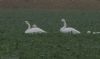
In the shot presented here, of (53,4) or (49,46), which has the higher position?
(53,4)

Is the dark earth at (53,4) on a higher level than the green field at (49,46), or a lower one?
higher

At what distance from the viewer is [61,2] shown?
47.1m

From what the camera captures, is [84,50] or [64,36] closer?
[84,50]

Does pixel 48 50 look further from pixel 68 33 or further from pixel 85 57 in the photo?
pixel 68 33

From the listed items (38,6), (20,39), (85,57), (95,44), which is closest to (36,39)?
(20,39)

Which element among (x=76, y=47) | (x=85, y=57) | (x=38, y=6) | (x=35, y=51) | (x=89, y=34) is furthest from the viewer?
(x=38, y=6)

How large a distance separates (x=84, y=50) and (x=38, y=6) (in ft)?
106

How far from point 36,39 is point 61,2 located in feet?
102

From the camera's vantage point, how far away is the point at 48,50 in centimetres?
1366

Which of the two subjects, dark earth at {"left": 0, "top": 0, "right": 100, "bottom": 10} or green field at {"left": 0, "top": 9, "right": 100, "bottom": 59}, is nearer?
green field at {"left": 0, "top": 9, "right": 100, "bottom": 59}

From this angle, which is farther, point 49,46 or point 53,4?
point 53,4

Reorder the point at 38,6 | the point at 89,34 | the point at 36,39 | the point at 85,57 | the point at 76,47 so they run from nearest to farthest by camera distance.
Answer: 1. the point at 85,57
2. the point at 76,47
3. the point at 36,39
4. the point at 89,34
5. the point at 38,6

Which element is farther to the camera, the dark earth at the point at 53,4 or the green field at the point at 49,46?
the dark earth at the point at 53,4

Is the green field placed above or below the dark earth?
below
